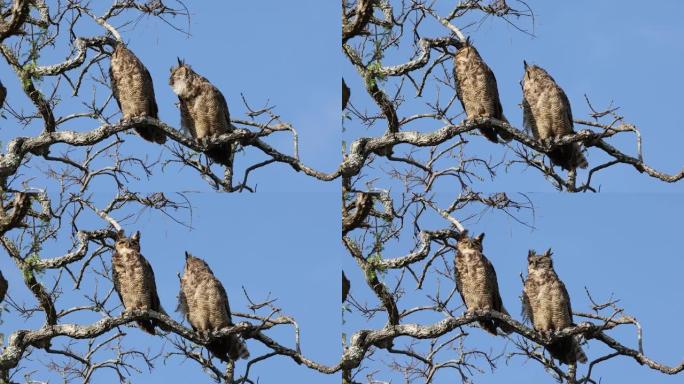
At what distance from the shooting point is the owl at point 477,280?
10.9 meters

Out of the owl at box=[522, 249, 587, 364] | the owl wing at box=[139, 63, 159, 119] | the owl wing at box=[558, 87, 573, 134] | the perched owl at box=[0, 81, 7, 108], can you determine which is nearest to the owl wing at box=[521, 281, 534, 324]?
the owl at box=[522, 249, 587, 364]

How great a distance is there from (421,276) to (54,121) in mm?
3054

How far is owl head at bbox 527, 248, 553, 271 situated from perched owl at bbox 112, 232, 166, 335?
2.70 m

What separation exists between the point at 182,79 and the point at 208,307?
5.73 feet

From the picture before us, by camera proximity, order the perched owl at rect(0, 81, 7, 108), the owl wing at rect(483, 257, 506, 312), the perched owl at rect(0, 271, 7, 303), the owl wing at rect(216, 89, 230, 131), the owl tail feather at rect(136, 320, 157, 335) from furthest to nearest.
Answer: the perched owl at rect(0, 81, 7, 108), the perched owl at rect(0, 271, 7, 303), the owl wing at rect(216, 89, 230, 131), the owl tail feather at rect(136, 320, 157, 335), the owl wing at rect(483, 257, 506, 312)

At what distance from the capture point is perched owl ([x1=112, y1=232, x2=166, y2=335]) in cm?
1103

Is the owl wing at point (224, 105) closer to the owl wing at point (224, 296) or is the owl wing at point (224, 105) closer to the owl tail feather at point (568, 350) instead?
the owl wing at point (224, 296)

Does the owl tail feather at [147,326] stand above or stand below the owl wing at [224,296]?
below

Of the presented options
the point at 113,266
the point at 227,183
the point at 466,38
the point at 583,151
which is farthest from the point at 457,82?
the point at 113,266

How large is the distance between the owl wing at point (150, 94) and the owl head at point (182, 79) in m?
0.16

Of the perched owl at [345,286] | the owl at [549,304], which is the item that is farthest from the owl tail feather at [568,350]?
the perched owl at [345,286]

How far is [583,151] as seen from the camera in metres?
11.0

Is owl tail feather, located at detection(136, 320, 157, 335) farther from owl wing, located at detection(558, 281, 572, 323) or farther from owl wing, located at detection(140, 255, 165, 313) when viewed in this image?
owl wing, located at detection(558, 281, 572, 323)

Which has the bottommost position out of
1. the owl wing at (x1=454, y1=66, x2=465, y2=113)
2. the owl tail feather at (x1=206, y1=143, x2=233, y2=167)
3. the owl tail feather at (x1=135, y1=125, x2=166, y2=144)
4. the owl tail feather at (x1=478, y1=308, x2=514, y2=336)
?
the owl tail feather at (x1=478, y1=308, x2=514, y2=336)
